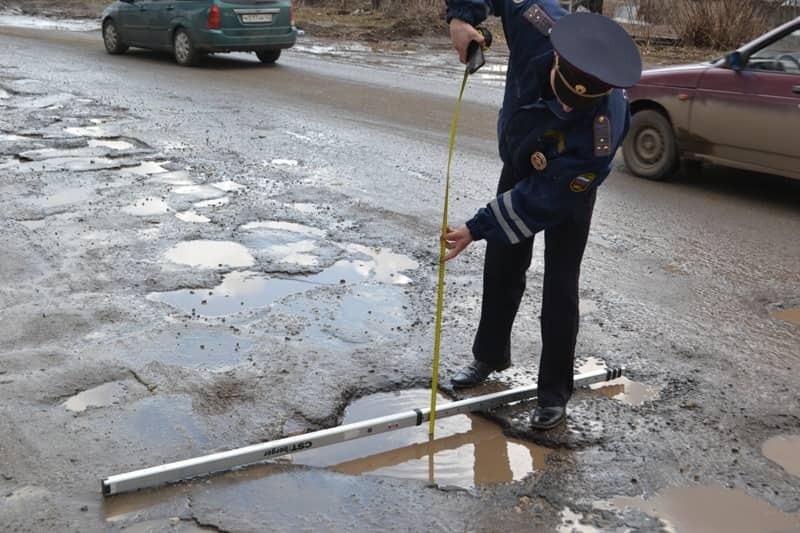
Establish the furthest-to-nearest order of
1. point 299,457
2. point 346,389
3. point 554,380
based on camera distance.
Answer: point 346,389, point 554,380, point 299,457

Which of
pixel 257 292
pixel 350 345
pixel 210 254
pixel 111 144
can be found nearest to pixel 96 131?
pixel 111 144

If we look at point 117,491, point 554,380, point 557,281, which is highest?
point 557,281

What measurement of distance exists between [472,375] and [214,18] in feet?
42.3

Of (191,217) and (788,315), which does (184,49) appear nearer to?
(191,217)

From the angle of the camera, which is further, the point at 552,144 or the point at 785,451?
the point at 785,451

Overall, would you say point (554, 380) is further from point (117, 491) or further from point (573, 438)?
point (117, 491)

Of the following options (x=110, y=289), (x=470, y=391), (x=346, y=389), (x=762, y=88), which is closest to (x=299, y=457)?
(x=346, y=389)

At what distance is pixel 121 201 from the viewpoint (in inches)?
282

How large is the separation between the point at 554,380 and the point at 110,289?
2.76m

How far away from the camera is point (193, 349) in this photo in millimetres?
4582

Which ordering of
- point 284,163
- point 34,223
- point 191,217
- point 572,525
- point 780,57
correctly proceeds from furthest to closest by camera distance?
point 284,163 < point 780,57 < point 191,217 < point 34,223 < point 572,525

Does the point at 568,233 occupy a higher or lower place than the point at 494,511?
higher

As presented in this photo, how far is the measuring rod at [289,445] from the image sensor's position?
331 cm

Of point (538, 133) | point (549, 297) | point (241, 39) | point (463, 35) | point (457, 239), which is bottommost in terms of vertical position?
point (549, 297)
